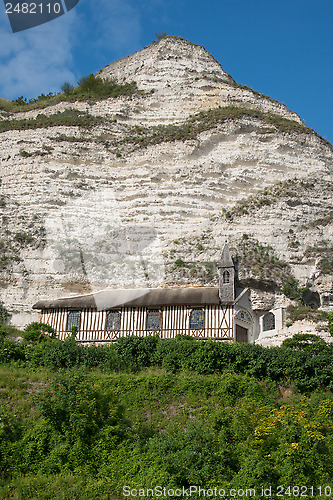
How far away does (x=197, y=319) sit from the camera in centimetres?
2802

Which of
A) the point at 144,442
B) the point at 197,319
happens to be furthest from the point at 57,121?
the point at 144,442

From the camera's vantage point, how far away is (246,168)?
36250 mm

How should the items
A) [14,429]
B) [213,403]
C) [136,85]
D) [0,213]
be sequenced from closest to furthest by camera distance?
[14,429] < [213,403] < [0,213] < [136,85]

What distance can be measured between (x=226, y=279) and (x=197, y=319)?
263 centimetres

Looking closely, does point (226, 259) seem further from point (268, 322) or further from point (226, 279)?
point (268, 322)

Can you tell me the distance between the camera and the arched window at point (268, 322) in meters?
29.1

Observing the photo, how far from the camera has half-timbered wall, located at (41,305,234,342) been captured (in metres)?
27.7

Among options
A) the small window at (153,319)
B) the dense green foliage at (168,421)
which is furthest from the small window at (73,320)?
the dense green foliage at (168,421)

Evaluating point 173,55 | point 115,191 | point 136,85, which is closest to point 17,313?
point 115,191

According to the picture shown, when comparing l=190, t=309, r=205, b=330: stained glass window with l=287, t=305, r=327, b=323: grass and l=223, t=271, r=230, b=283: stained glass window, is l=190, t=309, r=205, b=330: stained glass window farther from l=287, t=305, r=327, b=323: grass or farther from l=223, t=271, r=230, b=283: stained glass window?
l=287, t=305, r=327, b=323: grass

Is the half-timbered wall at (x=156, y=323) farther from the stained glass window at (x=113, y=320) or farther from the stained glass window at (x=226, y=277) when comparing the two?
the stained glass window at (x=226, y=277)

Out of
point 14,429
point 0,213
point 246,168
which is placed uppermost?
point 246,168

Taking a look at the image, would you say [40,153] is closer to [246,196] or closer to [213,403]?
[246,196]

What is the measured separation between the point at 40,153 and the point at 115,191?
5661 mm
